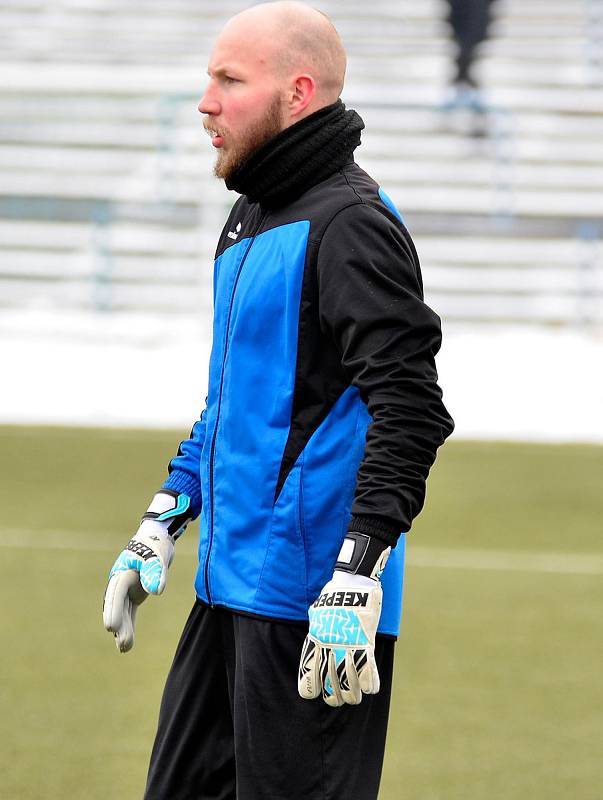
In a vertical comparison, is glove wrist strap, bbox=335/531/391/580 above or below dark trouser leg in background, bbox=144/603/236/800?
above

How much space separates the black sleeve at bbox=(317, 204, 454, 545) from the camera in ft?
6.74

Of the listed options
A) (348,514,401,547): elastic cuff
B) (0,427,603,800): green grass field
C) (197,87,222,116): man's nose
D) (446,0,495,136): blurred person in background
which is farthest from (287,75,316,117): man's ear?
(446,0,495,136): blurred person in background

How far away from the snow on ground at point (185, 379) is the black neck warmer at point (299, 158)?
6835 millimetres

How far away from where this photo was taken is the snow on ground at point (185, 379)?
9391mm

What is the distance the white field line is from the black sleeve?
152 inches

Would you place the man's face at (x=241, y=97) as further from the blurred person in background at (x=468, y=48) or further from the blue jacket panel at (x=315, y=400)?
the blurred person in background at (x=468, y=48)

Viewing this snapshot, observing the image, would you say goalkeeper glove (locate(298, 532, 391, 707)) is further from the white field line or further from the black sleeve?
the white field line

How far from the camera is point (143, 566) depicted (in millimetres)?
2453

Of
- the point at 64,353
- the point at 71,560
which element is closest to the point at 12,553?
the point at 71,560

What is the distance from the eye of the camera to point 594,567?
594 cm

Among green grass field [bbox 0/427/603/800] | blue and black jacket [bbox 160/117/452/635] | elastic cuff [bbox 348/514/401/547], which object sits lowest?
green grass field [bbox 0/427/603/800]

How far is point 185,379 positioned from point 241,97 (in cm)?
806

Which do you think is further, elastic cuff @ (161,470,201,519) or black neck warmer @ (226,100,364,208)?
elastic cuff @ (161,470,201,519)

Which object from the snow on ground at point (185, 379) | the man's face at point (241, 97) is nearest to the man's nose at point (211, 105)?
the man's face at point (241, 97)
